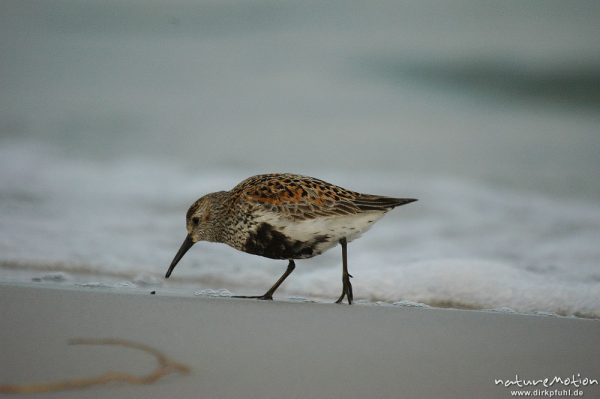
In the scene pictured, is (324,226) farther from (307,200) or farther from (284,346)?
(284,346)

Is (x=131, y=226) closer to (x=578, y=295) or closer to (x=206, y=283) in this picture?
(x=206, y=283)

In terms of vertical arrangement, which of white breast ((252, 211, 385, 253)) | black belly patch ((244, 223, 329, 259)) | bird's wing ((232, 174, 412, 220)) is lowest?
black belly patch ((244, 223, 329, 259))

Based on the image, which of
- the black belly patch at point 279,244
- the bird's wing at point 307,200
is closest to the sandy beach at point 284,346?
the black belly patch at point 279,244

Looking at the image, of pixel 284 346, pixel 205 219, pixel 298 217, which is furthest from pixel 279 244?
pixel 284 346

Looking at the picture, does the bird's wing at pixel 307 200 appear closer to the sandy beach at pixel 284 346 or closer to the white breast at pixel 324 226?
the white breast at pixel 324 226

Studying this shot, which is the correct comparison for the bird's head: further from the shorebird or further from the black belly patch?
the black belly patch

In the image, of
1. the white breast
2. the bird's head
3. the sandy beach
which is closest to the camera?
the sandy beach

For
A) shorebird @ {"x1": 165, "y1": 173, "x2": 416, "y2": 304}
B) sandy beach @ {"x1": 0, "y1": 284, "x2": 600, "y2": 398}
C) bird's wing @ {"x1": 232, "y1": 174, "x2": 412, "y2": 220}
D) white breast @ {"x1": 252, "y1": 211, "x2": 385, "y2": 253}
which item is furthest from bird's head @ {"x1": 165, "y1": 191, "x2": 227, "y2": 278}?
sandy beach @ {"x1": 0, "y1": 284, "x2": 600, "y2": 398}
